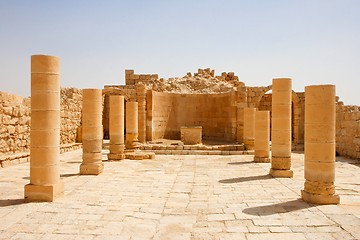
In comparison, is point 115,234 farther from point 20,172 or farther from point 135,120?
point 135,120

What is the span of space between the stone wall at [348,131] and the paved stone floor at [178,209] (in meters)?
4.69

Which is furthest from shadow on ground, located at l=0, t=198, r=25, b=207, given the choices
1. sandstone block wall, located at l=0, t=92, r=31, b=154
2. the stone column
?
the stone column

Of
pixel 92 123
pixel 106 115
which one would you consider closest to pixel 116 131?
pixel 92 123

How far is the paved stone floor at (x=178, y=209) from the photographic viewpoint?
5477mm

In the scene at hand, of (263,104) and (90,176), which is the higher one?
(263,104)

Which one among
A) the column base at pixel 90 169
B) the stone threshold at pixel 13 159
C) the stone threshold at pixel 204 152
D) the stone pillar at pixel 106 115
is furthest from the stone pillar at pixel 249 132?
the stone pillar at pixel 106 115

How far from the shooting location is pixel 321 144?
7430 mm

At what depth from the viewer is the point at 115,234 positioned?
541cm

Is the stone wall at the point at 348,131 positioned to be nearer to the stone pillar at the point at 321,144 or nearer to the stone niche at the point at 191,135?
the stone niche at the point at 191,135

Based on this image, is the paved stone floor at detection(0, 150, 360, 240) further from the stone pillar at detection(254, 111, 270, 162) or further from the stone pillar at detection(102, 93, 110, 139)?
the stone pillar at detection(102, 93, 110, 139)

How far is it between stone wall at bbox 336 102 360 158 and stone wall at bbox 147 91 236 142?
22.5 feet

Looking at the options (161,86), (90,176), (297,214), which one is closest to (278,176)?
(297,214)

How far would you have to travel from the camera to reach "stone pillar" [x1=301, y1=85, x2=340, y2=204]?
7311 mm

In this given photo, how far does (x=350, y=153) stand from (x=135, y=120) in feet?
35.5
